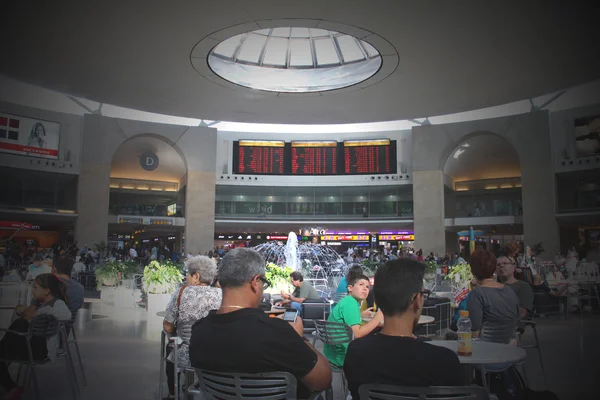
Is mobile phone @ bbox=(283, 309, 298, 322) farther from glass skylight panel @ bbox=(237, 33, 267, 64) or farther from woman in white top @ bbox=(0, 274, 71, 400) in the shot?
glass skylight panel @ bbox=(237, 33, 267, 64)

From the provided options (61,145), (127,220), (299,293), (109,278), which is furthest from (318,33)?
(127,220)

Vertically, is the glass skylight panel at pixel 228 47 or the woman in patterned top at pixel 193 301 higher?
the glass skylight panel at pixel 228 47

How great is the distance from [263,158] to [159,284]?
1691cm

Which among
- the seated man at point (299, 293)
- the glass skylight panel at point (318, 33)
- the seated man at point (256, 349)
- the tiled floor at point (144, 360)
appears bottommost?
the tiled floor at point (144, 360)

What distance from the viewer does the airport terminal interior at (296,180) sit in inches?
187

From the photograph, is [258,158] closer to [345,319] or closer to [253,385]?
[345,319]

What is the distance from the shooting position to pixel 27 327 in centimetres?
473

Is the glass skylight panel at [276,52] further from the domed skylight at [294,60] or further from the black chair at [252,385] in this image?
the black chair at [252,385]

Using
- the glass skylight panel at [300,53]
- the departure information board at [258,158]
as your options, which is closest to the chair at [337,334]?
the glass skylight panel at [300,53]

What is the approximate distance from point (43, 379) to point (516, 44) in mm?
13555

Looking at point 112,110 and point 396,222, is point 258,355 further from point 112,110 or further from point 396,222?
point 396,222

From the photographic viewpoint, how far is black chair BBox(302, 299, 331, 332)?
852 centimetres

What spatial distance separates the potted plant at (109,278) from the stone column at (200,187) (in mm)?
13114

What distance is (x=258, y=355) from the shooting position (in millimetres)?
2398
